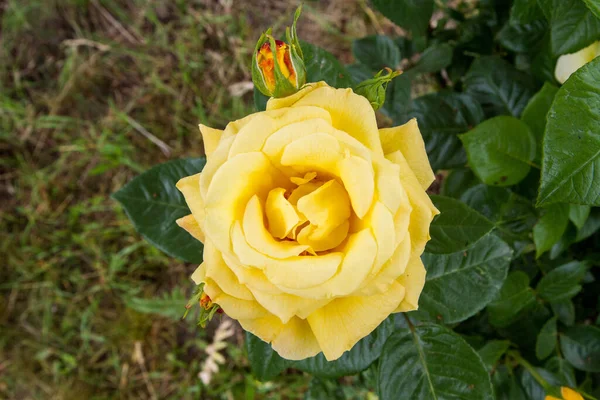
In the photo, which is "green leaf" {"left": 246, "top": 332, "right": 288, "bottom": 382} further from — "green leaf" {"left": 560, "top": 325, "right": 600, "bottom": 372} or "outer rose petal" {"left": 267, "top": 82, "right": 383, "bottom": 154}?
"green leaf" {"left": 560, "top": 325, "right": 600, "bottom": 372}

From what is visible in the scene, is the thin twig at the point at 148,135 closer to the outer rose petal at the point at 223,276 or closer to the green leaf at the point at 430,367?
the green leaf at the point at 430,367

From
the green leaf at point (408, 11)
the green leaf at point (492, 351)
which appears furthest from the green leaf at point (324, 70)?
the green leaf at point (492, 351)

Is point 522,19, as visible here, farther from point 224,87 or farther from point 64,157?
point 64,157

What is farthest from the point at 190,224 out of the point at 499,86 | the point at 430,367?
the point at 499,86

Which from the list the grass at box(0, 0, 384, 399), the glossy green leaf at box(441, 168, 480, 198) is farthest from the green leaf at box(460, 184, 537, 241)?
the grass at box(0, 0, 384, 399)

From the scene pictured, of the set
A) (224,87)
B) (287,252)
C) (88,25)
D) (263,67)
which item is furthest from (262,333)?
(88,25)

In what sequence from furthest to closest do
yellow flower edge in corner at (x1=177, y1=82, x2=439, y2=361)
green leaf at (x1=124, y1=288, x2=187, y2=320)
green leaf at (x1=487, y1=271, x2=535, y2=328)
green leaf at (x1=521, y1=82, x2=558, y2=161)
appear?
1. green leaf at (x1=124, y1=288, x2=187, y2=320)
2. green leaf at (x1=487, y1=271, x2=535, y2=328)
3. green leaf at (x1=521, y1=82, x2=558, y2=161)
4. yellow flower edge in corner at (x1=177, y1=82, x2=439, y2=361)
